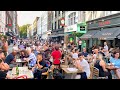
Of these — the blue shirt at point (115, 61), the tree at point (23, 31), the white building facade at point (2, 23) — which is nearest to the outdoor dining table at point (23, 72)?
the tree at point (23, 31)

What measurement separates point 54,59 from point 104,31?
4114 mm

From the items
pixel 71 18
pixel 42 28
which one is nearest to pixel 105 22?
pixel 71 18

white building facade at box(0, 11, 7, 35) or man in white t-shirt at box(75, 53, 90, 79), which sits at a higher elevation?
white building facade at box(0, 11, 7, 35)

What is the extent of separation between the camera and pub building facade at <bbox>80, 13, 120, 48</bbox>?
24.4ft

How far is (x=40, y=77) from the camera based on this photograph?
5512 millimetres

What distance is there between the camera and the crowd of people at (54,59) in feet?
18.1

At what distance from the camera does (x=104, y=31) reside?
9.35m

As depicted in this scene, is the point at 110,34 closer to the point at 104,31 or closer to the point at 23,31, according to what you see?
the point at 104,31

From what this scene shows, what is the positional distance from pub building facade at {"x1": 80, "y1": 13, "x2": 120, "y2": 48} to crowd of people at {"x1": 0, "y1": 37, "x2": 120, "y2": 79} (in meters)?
0.96

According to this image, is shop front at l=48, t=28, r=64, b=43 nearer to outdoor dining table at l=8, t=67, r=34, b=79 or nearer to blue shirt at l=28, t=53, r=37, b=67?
blue shirt at l=28, t=53, r=37, b=67

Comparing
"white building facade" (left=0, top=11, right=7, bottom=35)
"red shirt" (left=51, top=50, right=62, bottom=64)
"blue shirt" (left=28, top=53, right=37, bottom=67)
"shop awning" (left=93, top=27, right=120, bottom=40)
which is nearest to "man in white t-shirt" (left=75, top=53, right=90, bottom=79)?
"red shirt" (left=51, top=50, right=62, bottom=64)

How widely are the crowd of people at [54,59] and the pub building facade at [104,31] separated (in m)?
0.96
